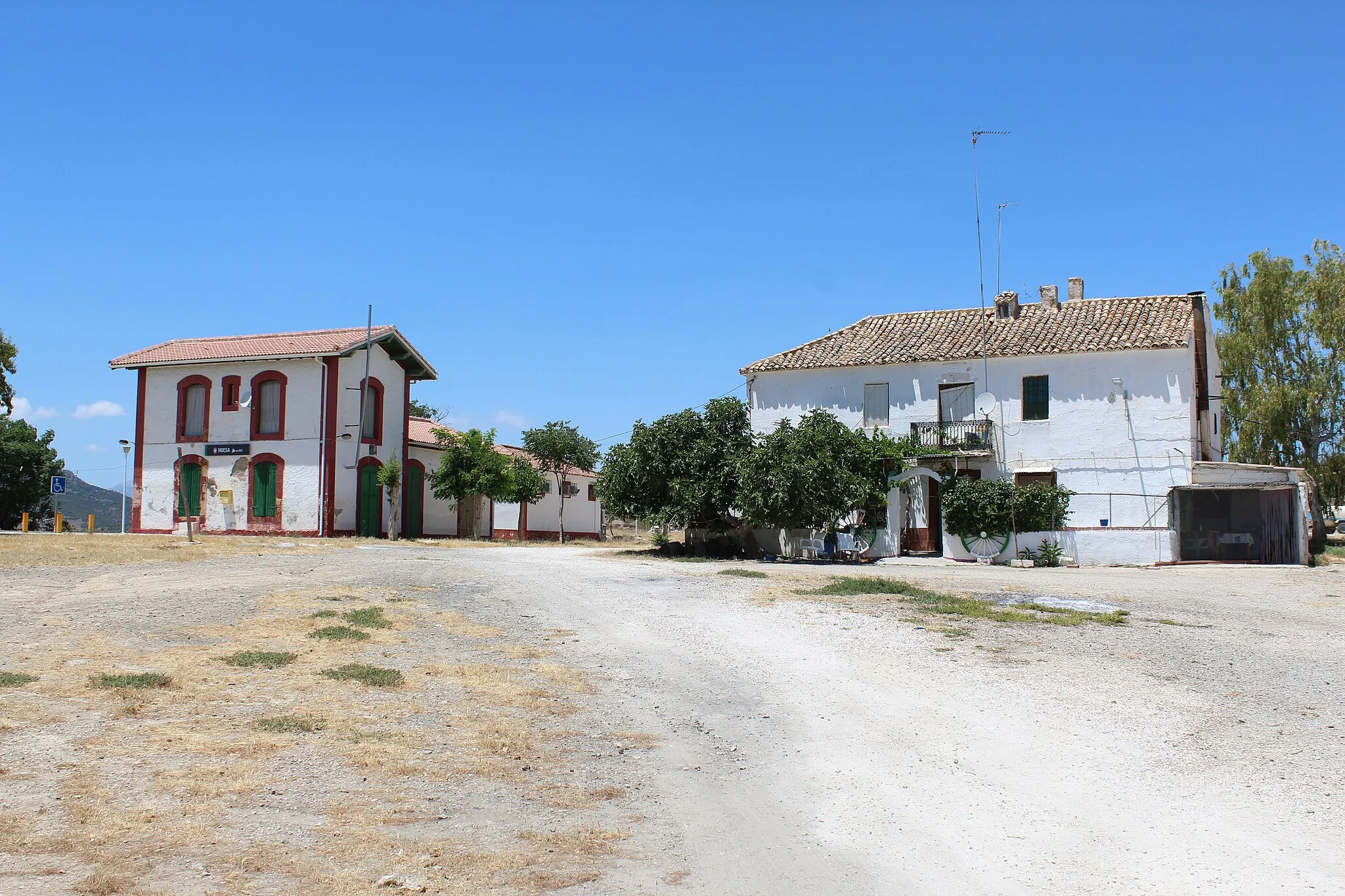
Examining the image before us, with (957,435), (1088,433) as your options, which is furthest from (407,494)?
(1088,433)

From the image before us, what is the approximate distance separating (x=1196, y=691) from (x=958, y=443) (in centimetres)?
2189

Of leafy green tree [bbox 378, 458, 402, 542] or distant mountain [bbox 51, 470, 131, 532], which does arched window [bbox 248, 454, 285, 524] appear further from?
distant mountain [bbox 51, 470, 131, 532]

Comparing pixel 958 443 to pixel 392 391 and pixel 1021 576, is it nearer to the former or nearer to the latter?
pixel 1021 576

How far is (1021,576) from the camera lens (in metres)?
21.6

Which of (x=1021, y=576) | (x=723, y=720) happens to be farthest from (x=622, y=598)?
(x=1021, y=576)

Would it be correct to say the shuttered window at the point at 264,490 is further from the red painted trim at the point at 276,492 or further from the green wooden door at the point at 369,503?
the green wooden door at the point at 369,503

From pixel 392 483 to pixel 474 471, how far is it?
3131 millimetres

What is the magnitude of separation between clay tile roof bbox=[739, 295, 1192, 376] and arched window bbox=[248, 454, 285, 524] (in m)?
16.5

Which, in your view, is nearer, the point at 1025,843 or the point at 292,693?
the point at 1025,843

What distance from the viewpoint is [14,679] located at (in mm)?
8055

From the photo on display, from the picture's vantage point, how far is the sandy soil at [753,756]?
5.05 metres

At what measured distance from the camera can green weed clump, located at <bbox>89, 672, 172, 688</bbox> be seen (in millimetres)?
8109

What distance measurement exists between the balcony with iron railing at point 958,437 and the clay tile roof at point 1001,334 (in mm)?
2181

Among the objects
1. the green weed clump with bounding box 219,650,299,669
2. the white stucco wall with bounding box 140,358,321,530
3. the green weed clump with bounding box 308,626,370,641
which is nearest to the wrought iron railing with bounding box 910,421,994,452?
the white stucco wall with bounding box 140,358,321,530
